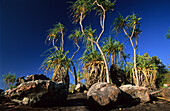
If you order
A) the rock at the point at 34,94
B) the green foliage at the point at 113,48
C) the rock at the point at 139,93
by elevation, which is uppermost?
the green foliage at the point at 113,48

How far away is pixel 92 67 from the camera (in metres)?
4.89

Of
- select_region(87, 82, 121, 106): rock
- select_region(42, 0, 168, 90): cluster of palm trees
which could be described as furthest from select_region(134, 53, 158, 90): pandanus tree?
select_region(87, 82, 121, 106): rock

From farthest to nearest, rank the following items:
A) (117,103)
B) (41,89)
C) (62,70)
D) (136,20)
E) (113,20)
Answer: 1. (113,20)
2. (136,20)
3. (62,70)
4. (117,103)
5. (41,89)

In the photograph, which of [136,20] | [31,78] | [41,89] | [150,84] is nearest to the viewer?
[41,89]

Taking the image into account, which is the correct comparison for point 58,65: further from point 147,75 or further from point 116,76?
point 147,75

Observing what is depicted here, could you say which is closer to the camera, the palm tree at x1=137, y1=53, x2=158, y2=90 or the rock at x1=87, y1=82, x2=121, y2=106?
the rock at x1=87, y1=82, x2=121, y2=106

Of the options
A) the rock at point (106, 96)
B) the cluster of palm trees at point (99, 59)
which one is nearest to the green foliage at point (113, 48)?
the cluster of palm trees at point (99, 59)

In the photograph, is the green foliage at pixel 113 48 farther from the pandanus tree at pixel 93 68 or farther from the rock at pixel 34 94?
the rock at pixel 34 94

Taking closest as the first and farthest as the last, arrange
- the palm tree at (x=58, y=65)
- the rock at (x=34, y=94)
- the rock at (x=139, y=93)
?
the rock at (x=34, y=94), the rock at (x=139, y=93), the palm tree at (x=58, y=65)

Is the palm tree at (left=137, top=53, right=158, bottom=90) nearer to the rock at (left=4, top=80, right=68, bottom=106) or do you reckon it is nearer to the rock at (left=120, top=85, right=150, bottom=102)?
the rock at (left=120, top=85, right=150, bottom=102)

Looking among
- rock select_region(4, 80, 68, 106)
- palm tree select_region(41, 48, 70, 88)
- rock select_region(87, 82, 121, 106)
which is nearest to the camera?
rock select_region(4, 80, 68, 106)

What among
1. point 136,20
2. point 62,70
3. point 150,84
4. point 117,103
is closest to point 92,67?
point 62,70

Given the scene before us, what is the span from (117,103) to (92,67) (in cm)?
266

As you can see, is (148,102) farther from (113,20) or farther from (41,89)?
(113,20)
